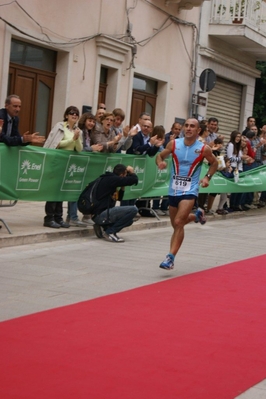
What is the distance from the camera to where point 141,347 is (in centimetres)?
687


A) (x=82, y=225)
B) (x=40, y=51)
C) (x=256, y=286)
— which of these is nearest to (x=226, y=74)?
(x=40, y=51)

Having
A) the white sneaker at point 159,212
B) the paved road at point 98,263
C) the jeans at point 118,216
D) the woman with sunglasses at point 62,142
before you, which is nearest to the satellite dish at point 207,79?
the white sneaker at point 159,212

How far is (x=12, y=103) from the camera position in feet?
41.2

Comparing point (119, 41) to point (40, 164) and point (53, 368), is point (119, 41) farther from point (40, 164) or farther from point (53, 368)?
point (53, 368)

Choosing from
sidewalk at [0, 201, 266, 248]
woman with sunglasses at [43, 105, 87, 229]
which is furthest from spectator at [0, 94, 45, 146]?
sidewalk at [0, 201, 266, 248]

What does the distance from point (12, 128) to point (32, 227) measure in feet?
5.21

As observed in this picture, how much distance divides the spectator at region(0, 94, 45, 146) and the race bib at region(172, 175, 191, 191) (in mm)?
2247

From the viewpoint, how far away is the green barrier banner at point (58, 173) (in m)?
12.6

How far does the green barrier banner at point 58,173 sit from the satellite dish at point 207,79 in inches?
259

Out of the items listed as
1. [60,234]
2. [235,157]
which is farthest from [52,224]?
[235,157]

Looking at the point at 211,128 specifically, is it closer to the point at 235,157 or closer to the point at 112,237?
the point at 235,157

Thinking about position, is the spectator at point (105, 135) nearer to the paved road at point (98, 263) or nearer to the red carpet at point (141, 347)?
the paved road at point (98, 263)

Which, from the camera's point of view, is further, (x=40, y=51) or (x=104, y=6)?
(x=104, y=6)

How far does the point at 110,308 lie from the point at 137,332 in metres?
1.00
